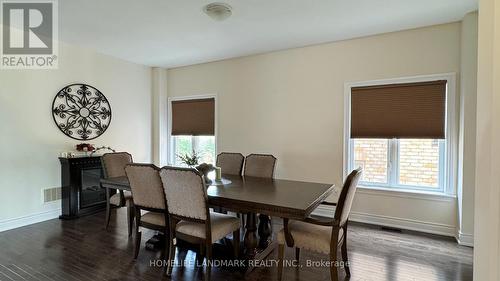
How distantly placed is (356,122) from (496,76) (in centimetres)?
266

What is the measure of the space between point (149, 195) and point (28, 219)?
2.45 meters

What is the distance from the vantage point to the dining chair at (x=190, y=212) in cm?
216

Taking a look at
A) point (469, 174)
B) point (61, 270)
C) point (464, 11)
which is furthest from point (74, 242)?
point (464, 11)

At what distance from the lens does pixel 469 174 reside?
9.70 feet

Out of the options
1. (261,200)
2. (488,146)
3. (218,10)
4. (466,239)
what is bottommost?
(466,239)

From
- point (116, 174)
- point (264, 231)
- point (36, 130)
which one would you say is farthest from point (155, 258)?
point (36, 130)

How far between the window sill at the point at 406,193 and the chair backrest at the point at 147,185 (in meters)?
2.79

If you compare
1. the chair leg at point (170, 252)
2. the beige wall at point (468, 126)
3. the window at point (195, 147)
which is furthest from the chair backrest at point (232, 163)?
the beige wall at point (468, 126)

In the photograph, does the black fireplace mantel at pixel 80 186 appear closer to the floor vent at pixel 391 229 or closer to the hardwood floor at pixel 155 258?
the hardwood floor at pixel 155 258

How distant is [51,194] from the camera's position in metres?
3.86

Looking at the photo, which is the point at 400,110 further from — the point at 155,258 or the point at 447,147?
the point at 155,258

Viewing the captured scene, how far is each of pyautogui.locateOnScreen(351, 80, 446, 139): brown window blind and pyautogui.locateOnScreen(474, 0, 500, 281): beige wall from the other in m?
2.37

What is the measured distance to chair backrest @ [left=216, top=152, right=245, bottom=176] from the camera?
12.7 feet

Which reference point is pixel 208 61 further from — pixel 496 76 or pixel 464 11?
pixel 496 76
